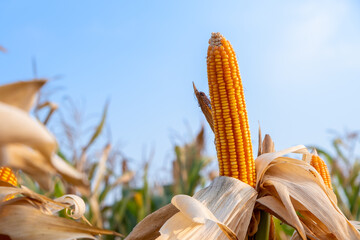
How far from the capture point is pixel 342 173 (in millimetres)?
5711

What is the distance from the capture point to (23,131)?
22.8 inches

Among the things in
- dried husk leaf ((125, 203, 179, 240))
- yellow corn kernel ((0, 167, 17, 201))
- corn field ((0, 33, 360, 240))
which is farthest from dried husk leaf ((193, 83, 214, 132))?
yellow corn kernel ((0, 167, 17, 201))

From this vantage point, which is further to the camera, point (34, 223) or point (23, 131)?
point (34, 223)

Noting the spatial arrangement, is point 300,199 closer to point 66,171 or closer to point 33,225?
point 33,225

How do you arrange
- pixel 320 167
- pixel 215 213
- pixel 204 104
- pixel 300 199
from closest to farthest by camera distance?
pixel 215 213
pixel 300 199
pixel 204 104
pixel 320 167

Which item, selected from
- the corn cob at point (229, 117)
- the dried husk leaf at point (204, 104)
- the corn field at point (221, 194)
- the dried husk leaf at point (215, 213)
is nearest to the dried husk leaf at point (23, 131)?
the corn field at point (221, 194)

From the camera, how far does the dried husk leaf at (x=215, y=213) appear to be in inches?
47.5

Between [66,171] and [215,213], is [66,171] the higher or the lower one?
the higher one

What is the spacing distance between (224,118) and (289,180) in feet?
1.24

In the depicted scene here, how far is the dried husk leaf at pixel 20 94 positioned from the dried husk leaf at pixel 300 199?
1.01 meters

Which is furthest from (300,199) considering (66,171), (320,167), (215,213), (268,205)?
(66,171)

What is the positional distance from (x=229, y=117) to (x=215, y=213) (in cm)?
39

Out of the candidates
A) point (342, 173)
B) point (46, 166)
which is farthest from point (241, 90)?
point (342, 173)

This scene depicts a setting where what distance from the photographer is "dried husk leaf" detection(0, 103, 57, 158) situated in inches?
22.8
